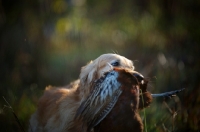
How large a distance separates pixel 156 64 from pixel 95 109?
14.6 ft

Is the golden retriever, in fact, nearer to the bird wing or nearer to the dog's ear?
the dog's ear

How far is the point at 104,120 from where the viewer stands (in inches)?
133

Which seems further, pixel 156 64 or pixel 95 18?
pixel 95 18

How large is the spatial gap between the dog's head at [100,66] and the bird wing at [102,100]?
862 mm

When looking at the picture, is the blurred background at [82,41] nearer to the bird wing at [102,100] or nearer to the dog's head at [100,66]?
the dog's head at [100,66]

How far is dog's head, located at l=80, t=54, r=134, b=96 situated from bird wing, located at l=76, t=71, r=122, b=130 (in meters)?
0.86

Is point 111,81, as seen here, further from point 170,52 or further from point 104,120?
point 170,52

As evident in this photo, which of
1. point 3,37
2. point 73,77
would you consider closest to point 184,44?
point 73,77

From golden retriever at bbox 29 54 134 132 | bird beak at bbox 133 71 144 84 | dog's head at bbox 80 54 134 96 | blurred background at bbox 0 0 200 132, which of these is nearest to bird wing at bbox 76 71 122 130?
bird beak at bbox 133 71 144 84

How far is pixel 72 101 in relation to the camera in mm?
4645

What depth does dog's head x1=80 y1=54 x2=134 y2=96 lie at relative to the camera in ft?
14.5

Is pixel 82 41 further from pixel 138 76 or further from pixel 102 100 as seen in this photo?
pixel 102 100

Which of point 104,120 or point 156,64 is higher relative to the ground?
point 104,120

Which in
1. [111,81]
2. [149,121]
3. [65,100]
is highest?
[111,81]
